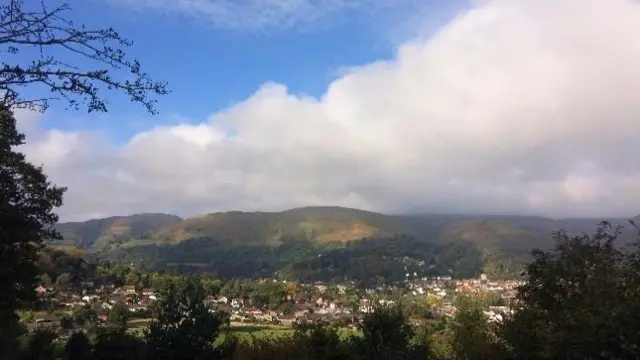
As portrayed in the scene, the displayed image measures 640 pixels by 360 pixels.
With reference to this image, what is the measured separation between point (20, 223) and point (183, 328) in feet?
25.3

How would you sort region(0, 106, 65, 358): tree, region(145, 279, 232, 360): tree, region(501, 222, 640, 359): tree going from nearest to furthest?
region(501, 222, 640, 359): tree, region(145, 279, 232, 360): tree, region(0, 106, 65, 358): tree

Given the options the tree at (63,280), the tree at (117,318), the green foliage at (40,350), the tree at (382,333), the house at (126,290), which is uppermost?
the tree at (382,333)

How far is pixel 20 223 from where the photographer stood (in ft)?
51.4

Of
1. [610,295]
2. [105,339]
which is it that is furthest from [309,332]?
[610,295]

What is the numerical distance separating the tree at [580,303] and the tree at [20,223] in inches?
503


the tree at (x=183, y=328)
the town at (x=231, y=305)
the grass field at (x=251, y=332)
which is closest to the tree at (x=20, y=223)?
the grass field at (x=251, y=332)

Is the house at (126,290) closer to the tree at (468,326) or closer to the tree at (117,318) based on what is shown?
the tree at (117,318)

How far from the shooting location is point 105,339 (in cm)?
1206

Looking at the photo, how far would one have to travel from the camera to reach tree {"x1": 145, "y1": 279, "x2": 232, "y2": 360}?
35.7 ft

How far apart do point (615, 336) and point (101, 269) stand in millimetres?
88409

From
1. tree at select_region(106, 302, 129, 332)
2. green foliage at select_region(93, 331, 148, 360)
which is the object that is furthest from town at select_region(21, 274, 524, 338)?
green foliage at select_region(93, 331, 148, 360)

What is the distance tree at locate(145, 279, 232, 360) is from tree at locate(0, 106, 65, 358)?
5.39 meters

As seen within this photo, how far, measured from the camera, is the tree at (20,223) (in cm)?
1497

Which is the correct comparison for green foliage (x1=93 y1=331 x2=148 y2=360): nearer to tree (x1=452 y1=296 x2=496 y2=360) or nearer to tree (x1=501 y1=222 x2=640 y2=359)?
tree (x1=501 y1=222 x2=640 y2=359)
